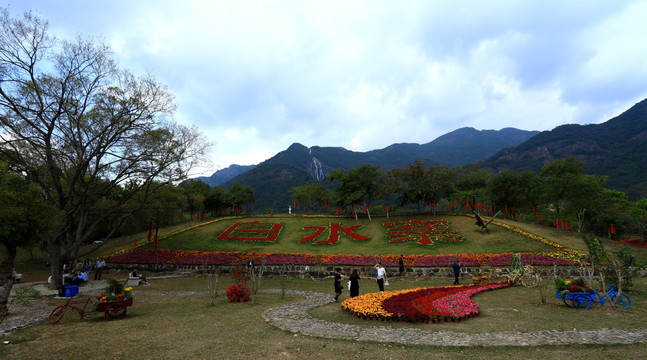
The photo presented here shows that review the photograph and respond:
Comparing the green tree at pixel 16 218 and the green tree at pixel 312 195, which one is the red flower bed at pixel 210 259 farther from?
the green tree at pixel 312 195

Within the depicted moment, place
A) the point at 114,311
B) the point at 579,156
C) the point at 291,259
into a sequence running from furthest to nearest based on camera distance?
1. the point at 579,156
2. the point at 291,259
3. the point at 114,311

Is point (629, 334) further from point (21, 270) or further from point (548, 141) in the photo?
point (548, 141)

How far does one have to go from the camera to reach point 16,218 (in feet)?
40.4

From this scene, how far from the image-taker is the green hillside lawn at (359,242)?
2911cm

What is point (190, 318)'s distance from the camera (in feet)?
38.5

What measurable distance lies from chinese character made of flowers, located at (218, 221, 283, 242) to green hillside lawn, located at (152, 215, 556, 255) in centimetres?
78

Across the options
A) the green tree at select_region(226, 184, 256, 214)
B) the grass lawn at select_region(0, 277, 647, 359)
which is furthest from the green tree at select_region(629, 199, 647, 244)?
the green tree at select_region(226, 184, 256, 214)

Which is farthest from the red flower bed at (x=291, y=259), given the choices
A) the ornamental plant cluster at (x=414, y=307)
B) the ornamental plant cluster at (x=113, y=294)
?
the ornamental plant cluster at (x=113, y=294)

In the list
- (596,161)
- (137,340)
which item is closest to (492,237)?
(137,340)

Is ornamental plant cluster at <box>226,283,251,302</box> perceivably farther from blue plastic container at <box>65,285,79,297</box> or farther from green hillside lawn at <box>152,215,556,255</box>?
green hillside lawn at <box>152,215,556,255</box>

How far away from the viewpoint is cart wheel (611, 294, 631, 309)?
12.0m

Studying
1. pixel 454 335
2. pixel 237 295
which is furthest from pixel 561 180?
pixel 237 295

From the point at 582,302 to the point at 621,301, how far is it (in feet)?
7.23

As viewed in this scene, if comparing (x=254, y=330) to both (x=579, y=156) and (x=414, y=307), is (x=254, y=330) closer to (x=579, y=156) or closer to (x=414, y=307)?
(x=414, y=307)
